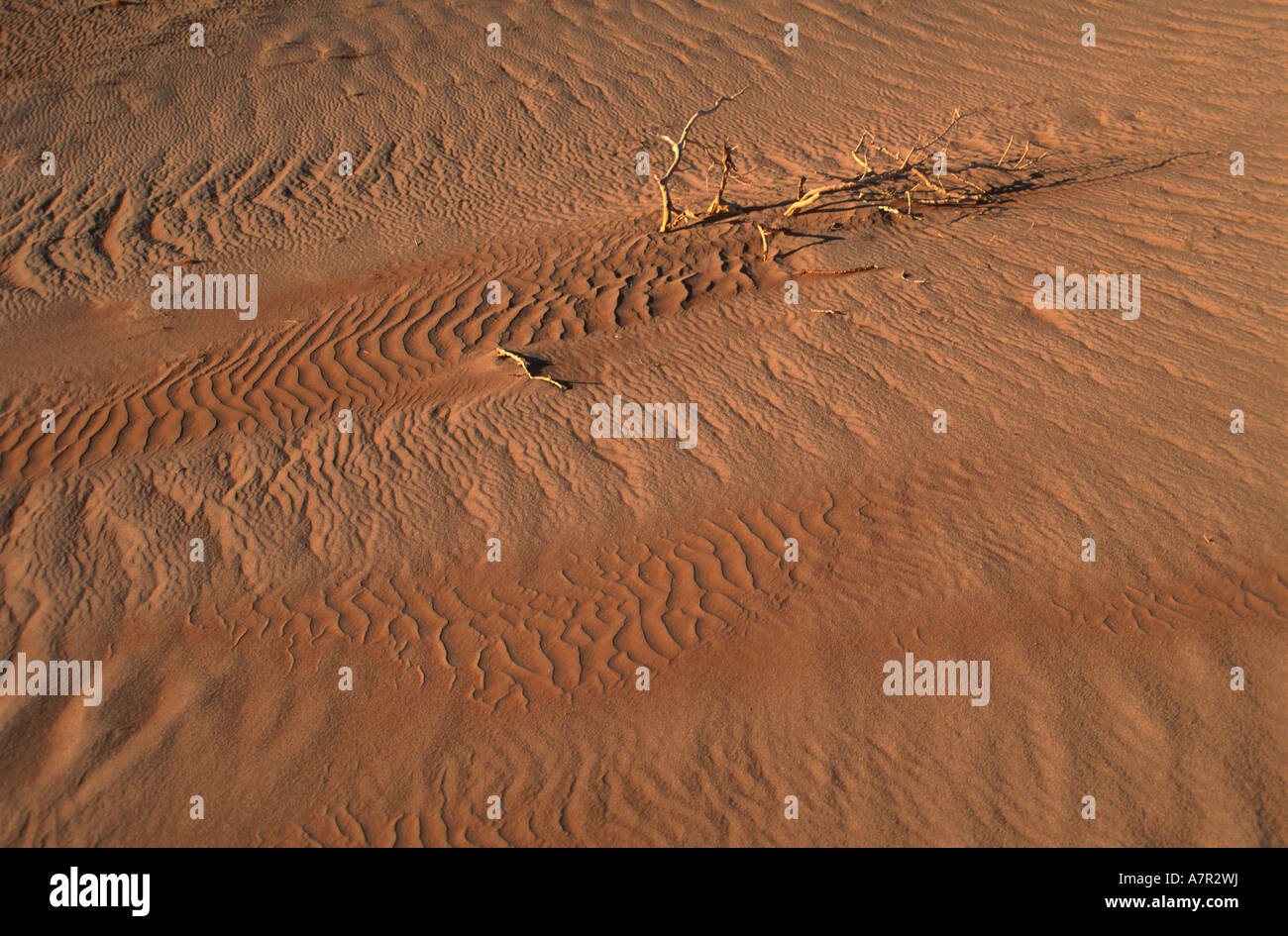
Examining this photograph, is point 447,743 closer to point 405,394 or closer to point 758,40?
point 405,394

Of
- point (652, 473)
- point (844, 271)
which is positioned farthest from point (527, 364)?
point (844, 271)

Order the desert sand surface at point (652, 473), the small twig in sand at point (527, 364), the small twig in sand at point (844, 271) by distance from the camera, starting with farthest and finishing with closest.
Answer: the small twig in sand at point (844, 271) → the small twig in sand at point (527, 364) → the desert sand surface at point (652, 473)

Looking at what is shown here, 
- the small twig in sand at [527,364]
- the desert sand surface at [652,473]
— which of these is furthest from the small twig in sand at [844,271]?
the small twig in sand at [527,364]

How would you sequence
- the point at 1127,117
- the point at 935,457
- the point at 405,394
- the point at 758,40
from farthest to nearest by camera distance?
the point at 758,40 < the point at 1127,117 < the point at 405,394 < the point at 935,457

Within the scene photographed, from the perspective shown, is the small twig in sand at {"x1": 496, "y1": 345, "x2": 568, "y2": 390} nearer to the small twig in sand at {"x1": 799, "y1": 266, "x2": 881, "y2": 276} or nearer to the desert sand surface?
the desert sand surface

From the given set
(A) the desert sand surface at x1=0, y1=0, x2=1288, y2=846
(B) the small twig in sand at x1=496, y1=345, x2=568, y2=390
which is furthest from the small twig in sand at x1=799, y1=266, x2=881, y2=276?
(B) the small twig in sand at x1=496, y1=345, x2=568, y2=390

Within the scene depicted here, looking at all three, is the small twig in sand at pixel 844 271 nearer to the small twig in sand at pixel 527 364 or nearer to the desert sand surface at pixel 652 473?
the desert sand surface at pixel 652 473

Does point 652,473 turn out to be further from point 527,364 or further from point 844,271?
point 844,271

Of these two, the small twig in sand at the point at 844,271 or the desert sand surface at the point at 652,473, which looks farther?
the small twig in sand at the point at 844,271

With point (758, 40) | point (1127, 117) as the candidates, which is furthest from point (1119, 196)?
point (758, 40)
